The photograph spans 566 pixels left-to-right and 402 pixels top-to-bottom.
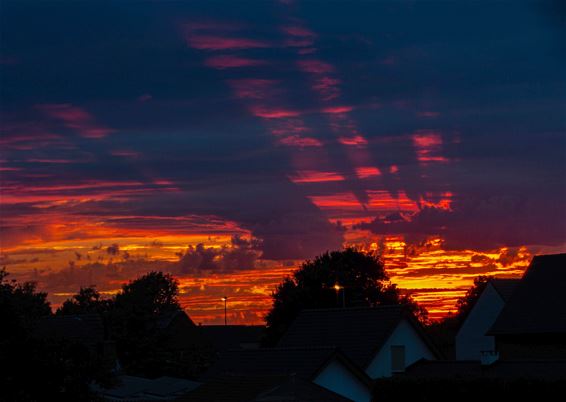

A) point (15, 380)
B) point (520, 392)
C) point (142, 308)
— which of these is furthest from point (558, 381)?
point (142, 308)

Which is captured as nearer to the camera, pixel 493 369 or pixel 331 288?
pixel 493 369

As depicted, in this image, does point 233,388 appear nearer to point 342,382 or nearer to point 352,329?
point 342,382

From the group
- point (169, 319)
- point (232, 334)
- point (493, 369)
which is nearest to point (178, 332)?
point (169, 319)

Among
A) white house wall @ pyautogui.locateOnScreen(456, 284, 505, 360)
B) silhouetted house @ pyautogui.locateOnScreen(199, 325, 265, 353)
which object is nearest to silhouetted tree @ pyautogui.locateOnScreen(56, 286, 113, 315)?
silhouetted house @ pyautogui.locateOnScreen(199, 325, 265, 353)

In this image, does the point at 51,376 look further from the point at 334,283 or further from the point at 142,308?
the point at 142,308

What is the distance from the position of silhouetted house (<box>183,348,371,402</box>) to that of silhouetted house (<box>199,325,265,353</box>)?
93226 mm

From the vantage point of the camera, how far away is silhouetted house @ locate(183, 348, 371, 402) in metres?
38.5

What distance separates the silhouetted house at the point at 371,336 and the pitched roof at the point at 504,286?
2242cm

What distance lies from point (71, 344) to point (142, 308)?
248 ft

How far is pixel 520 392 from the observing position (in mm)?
38688

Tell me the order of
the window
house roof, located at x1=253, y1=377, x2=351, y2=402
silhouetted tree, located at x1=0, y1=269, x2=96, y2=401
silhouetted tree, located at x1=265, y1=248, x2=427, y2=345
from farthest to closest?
silhouetted tree, located at x1=265, y1=248, x2=427, y2=345
the window
house roof, located at x1=253, y1=377, x2=351, y2=402
silhouetted tree, located at x1=0, y1=269, x2=96, y2=401

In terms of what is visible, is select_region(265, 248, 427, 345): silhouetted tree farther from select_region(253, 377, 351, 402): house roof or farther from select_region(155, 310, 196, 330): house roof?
select_region(253, 377, 351, 402): house roof

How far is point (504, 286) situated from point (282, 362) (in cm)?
3902

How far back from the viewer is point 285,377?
39375mm
